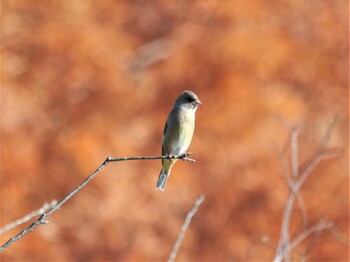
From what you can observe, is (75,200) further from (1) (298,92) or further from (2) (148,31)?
(1) (298,92)

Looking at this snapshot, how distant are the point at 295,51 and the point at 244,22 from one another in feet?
3.19

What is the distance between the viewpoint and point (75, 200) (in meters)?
10.9

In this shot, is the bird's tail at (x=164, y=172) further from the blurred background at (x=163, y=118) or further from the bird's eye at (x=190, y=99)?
the blurred background at (x=163, y=118)

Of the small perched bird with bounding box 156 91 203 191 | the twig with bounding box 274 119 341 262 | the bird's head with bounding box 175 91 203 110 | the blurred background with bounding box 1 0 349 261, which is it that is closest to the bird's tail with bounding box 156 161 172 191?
the small perched bird with bounding box 156 91 203 191

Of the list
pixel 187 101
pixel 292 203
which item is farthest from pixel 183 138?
pixel 292 203

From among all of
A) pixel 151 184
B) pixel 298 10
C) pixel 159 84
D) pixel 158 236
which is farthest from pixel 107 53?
pixel 298 10

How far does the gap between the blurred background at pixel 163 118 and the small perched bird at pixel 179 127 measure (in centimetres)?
673

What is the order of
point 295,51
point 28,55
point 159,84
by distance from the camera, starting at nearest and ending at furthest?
point 28,55, point 159,84, point 295,51

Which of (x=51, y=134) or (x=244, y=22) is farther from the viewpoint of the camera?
(x=244, y=22)

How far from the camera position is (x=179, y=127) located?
336 centimetres

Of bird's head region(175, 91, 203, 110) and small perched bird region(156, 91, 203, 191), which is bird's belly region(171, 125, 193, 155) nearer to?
small perched bird region(156, 91, 203, 191)

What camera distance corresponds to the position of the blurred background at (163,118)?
1052cm

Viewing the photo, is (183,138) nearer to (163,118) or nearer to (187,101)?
(187,101)

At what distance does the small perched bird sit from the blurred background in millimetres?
6730
